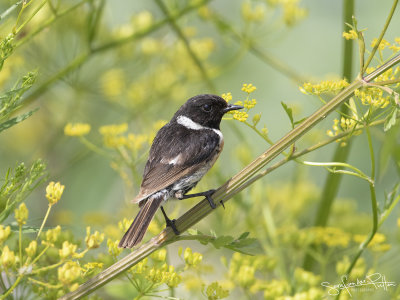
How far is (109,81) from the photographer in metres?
4.18

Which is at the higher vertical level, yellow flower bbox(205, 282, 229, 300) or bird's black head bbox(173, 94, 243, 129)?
bird's black head bbox(173, 94, 243, 129)

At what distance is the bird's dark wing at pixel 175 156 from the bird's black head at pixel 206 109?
0.32 meters

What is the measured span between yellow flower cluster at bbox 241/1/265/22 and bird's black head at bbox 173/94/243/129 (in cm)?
85

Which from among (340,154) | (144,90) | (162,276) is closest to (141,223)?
(162,276)

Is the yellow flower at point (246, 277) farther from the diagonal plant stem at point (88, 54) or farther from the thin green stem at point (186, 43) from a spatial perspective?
the diagonal plant stem at point (88, 54)

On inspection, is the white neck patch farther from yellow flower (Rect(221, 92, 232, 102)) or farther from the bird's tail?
yellow flower (Rect(221, 92, 232, 102))

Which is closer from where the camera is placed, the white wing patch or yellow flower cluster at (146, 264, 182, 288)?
yellow flower cluster at (146, 264, 182, 288)

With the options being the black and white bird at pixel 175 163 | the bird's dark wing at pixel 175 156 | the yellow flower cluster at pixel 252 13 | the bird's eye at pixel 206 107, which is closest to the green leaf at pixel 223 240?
the black and white bird at pixel 175 163

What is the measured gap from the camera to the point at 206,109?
3336 mm

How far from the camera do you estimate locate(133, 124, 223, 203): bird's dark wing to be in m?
2.74

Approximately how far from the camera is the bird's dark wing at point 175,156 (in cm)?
274

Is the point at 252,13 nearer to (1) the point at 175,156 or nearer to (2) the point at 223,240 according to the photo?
(1) the point at 175,156
